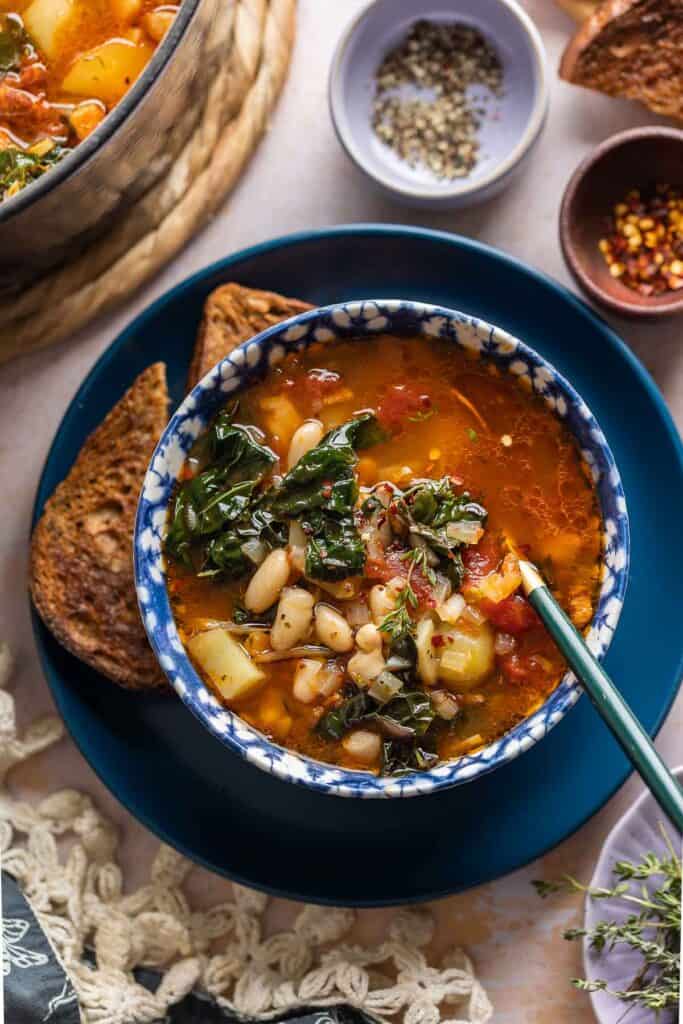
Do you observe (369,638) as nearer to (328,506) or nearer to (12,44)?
(328,506)

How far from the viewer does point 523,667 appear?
3.19m

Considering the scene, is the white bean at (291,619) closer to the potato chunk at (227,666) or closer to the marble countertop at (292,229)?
the potato chunk at (227,666)

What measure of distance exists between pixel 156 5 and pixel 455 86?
1.01m

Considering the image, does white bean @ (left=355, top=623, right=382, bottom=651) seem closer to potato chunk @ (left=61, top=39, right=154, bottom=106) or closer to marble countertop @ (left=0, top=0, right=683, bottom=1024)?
marble countertop @ (left=0, top=0, right=683, bottom=1024)

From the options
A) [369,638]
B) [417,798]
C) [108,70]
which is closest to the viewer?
[369,638]

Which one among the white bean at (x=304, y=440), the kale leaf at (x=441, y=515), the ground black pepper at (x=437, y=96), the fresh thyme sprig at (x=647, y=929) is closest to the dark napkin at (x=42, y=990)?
the fresh thyme sprig at (x=647, y=929)

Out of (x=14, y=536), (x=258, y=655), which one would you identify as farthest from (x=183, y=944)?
(x=14, y=536)

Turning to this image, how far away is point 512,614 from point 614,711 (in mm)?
394

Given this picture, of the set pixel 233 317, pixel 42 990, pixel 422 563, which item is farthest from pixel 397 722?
pixel 42 990

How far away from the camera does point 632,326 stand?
3885mm

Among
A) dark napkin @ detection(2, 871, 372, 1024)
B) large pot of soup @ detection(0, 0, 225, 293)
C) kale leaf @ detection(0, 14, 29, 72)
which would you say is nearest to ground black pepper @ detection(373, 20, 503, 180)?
large pot of soup @ detection(0, 0, 225, 293)

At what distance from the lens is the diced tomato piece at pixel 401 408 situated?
330 centimetres

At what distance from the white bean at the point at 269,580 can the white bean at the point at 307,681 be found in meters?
0.18

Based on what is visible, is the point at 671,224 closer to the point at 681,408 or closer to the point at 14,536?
the point at 681,408
